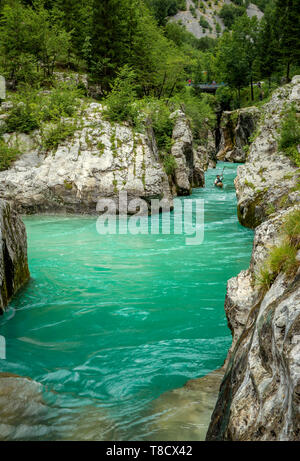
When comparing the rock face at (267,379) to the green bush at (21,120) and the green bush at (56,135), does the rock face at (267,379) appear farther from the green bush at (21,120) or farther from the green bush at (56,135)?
the green bush at (21,120)

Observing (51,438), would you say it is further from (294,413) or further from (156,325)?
(156,325)

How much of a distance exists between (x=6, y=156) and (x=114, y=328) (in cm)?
1267

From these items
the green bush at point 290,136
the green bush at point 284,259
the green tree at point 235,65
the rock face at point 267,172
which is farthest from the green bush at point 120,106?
the green tree at point 235,65

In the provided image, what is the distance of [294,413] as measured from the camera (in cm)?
168

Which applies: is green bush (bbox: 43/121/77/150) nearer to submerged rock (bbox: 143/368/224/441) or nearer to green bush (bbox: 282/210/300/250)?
submerged rock (bbox: 143/368/224/441)

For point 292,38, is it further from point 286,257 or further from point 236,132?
point 286,257

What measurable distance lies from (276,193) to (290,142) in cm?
240

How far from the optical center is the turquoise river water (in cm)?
349

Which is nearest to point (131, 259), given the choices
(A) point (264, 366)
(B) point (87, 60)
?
(A) point (264, 366)

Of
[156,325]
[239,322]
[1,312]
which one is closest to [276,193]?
[156,325]

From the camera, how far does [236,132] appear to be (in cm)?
4706

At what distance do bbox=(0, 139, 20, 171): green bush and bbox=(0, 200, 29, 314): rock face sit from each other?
9.08m

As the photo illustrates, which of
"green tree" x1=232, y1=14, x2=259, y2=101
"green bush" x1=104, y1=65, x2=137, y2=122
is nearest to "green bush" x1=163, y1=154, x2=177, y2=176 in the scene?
"green bush" x1=104, y1=65, x2=137, y2=122
